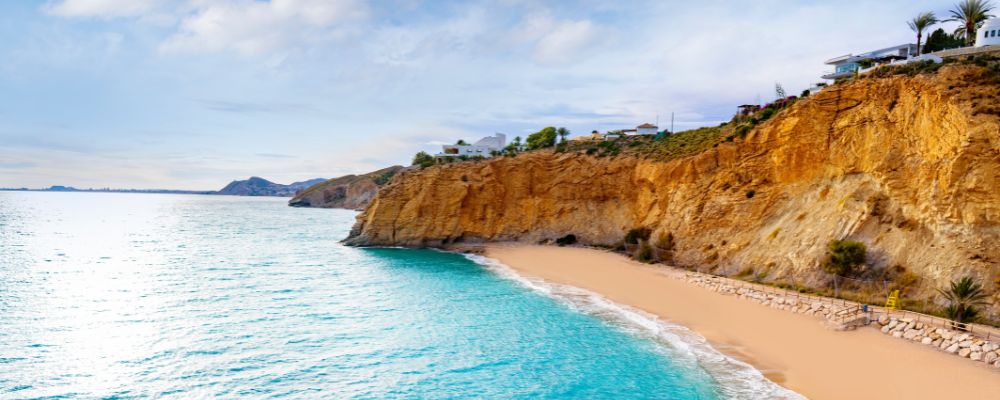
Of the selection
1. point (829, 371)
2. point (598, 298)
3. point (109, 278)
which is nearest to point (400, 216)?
point (109, 278)

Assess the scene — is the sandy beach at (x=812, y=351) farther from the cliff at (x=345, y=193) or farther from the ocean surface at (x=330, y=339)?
the cliff at (x=345, y=193)

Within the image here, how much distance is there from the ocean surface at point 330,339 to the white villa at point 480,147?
34326mm

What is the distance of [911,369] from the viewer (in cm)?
1731

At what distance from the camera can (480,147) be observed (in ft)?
254

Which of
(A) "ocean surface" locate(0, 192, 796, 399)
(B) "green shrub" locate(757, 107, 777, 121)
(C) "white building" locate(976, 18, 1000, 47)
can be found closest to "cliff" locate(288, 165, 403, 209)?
(A) "ocean surface" locate(0, 192, 796, 399)

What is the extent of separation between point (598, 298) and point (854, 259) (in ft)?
43.9

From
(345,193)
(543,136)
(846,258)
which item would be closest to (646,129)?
(543,136)

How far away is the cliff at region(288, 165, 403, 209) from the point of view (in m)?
163

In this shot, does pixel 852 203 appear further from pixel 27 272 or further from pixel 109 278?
pixel 27 272

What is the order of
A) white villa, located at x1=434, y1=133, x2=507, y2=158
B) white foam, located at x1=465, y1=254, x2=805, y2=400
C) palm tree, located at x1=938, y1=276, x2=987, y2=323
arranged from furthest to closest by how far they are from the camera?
1. white villa, located at x1=434, y1=133, x2=507, y2=158
2. palm tree, located at x1=938, y1=276, x2=987, y2=323
3. white foam, located at x1=465, y1=254, x2=805, y2=400

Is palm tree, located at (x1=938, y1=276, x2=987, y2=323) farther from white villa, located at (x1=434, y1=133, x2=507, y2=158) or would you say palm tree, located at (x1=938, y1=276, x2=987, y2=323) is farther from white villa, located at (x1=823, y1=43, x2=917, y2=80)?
white villa, located at (x1=434, y1=133, x2=507, y2=158)

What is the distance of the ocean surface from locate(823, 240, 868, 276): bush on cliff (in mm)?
10208

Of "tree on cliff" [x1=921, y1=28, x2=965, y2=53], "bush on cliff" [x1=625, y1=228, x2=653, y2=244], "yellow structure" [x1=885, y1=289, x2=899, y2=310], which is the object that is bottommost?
"yellow structure" [x1=885, y1=289, x2=899, y2=310]

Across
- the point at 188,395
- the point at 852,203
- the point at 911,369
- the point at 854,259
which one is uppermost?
the point at 852,203
